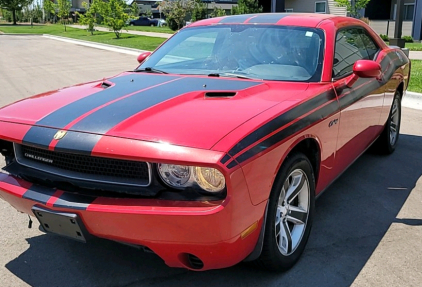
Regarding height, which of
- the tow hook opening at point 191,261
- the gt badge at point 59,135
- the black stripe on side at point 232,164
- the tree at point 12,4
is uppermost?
the tree at point 12,4

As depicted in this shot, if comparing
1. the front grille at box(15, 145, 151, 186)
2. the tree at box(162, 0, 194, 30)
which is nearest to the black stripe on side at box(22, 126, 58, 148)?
the front grille at box(15, 145, 151, 186)

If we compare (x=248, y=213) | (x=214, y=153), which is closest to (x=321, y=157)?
(x=248, y=213)

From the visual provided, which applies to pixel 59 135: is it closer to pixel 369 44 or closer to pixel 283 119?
pixel 283 119

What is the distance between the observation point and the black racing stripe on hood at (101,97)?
2682 mm

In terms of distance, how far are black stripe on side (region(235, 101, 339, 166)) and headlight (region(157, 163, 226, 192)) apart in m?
0.16

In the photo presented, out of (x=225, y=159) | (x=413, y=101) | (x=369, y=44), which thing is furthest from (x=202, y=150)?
(x=413, y=101)

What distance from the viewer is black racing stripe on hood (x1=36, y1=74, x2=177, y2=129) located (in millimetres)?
2682

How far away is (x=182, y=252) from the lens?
2.32 metres

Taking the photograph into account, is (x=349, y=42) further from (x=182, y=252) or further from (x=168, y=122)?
(x=182, y=252)

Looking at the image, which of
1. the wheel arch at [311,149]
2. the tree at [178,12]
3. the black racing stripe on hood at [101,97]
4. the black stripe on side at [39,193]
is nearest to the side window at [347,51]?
the wheel arch at [311,149]

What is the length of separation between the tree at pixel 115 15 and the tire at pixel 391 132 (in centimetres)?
2550

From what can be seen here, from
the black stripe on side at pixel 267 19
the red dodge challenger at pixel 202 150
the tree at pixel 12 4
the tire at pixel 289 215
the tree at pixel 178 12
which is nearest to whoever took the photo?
the red dodge challenger at pixel 202 150

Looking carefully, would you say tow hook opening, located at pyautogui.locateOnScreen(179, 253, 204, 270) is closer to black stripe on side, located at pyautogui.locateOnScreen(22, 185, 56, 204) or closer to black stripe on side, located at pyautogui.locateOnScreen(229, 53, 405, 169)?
black stripe on side, located at pyautogui.locateOnScreen(229, 53, 405, 169)

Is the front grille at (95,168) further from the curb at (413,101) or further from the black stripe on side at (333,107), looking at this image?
the curb at (413,101)
